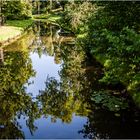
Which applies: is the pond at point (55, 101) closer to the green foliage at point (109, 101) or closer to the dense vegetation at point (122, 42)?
the green foliage at point (109, 101)

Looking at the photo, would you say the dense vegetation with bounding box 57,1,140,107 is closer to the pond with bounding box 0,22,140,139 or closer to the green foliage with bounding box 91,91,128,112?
the green foliage with bounding box 91,91,128,112

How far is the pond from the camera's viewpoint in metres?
24.9

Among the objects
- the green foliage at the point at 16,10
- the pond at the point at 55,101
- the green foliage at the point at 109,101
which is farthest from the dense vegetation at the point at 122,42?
the green foliage at the point at 16,10

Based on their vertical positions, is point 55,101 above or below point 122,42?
below

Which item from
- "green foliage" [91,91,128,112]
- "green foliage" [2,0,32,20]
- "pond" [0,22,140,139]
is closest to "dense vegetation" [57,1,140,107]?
"green foliage" [91,91,128,112]

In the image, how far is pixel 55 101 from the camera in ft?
103

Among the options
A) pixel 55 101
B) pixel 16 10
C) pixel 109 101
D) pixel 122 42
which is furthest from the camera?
pixel 16 10

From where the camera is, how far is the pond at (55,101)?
2492cm

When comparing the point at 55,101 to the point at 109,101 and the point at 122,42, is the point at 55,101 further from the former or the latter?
the point at 122,42

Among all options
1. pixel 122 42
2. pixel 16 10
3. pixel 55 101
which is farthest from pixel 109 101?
pixel 16 10

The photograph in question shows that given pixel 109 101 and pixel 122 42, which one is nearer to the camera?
pixel 122 42

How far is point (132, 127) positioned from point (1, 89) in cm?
1469

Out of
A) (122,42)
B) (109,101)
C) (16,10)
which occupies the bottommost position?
(109,101)

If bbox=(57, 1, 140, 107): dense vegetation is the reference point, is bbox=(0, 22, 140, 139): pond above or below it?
below
